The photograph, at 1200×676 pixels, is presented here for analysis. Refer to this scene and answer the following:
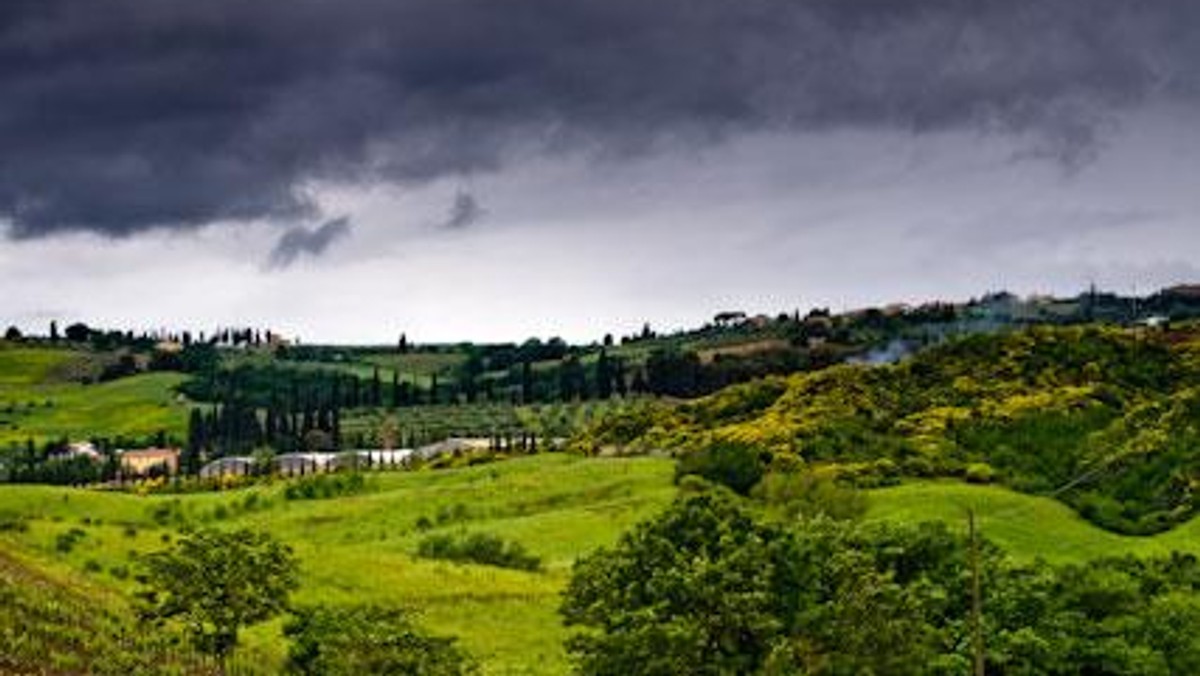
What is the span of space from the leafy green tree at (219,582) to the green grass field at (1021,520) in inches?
2513

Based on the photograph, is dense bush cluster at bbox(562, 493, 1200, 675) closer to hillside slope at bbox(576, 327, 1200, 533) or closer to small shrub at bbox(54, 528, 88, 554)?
small shrub at bbox(54, 528, 88, 554)

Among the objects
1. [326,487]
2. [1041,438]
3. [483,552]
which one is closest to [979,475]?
[1041,438]

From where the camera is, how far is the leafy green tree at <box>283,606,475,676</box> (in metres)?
51.4

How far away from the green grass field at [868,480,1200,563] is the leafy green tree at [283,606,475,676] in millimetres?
A: 74041

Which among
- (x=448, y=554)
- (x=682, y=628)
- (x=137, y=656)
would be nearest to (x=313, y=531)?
(x=448, y=554)

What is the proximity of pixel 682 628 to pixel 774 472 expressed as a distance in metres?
107

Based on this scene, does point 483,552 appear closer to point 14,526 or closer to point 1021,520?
point 14,526

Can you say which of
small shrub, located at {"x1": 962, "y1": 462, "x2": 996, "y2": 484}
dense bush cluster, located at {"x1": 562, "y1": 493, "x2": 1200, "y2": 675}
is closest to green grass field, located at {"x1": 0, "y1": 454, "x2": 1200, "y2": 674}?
small shrub, located at {"x1": 962, "y1": 462, "x2": 996, "y2": 484}

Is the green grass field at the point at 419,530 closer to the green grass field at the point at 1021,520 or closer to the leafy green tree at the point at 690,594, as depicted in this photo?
the leafy green tree at the point at 690,594

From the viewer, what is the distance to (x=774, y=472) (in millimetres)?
157250

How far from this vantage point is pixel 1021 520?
137750 millimetres

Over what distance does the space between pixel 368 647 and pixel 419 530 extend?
317 ft

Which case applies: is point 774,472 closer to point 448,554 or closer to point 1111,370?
point 448,554

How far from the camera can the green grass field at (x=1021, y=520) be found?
125 meters
